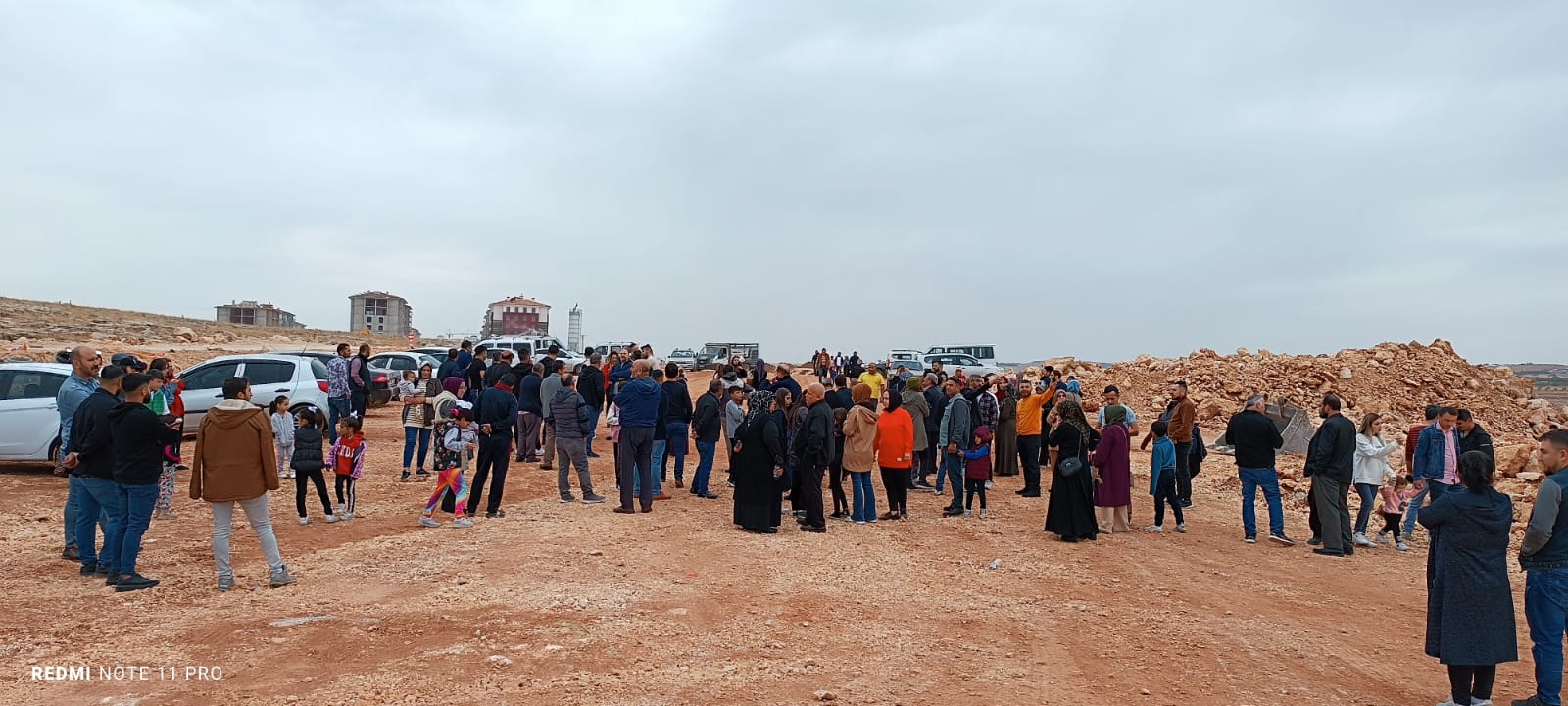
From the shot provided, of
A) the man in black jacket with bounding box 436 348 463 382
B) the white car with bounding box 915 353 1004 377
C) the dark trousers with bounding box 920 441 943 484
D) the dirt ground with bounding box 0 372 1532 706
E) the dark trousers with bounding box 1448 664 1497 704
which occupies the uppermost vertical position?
the white car with bounding box 915 353 1004 377

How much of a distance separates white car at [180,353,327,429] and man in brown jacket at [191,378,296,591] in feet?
26.1

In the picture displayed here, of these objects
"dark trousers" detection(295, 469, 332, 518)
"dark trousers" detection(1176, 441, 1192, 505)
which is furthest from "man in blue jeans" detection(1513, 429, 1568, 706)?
"dark trousers" detection(295, 469, 332, 518)

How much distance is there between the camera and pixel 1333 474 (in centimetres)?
971

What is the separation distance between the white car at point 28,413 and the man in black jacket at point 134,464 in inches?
237

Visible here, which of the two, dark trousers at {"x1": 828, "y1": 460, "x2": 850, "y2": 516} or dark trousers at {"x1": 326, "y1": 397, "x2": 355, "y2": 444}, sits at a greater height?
dark trousers at {"x1": 326, "y1": 397, "x2": 355, "y2": 444}

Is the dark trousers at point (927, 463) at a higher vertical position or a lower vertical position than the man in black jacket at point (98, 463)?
lower

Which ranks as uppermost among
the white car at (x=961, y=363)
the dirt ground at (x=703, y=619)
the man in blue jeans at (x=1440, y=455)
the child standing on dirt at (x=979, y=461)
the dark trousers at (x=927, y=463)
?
the white car at (x=961, y=363)

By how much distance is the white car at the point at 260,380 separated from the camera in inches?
555

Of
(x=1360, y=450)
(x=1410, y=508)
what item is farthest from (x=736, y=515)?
(x=1410, y=508)

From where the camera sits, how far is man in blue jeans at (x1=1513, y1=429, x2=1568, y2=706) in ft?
17.0

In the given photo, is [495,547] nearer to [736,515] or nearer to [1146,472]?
[736,515]

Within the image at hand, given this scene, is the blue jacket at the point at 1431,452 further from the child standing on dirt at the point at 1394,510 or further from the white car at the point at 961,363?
the white car at the point at 961,363

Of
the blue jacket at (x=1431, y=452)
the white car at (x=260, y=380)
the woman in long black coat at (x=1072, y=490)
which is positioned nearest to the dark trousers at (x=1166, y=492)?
the woman in long black coat at (x=1072, y=490)

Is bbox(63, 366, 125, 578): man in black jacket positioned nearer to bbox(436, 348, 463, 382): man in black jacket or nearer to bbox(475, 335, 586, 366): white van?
bbox(436, 348, 463, 382): man in black jacket
